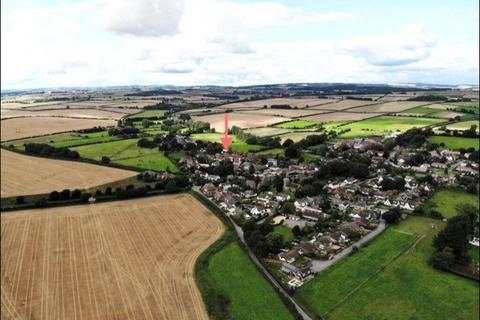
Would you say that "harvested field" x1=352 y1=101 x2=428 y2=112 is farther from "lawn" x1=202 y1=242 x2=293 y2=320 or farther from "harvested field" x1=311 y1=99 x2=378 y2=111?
"lawn" x1=202 y1=242 x2=293 y2=320

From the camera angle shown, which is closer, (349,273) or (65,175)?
(349,273)

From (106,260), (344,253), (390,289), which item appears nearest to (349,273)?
(390,289)

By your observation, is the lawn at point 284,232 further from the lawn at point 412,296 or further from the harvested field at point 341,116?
the harvested field at point 341,116

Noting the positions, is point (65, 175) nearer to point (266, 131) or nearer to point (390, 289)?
point (390, 289)

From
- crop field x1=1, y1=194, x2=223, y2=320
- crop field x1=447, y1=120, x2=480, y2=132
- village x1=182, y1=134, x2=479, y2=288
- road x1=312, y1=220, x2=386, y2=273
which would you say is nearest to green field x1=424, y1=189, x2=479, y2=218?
village x1=182, y1=134, x2=479, y2=288

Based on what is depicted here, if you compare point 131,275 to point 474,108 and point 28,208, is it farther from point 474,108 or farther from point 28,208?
point 474,108

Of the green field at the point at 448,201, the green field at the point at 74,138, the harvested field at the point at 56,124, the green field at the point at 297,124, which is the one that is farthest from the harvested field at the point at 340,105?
the green field at the point at 448,201
